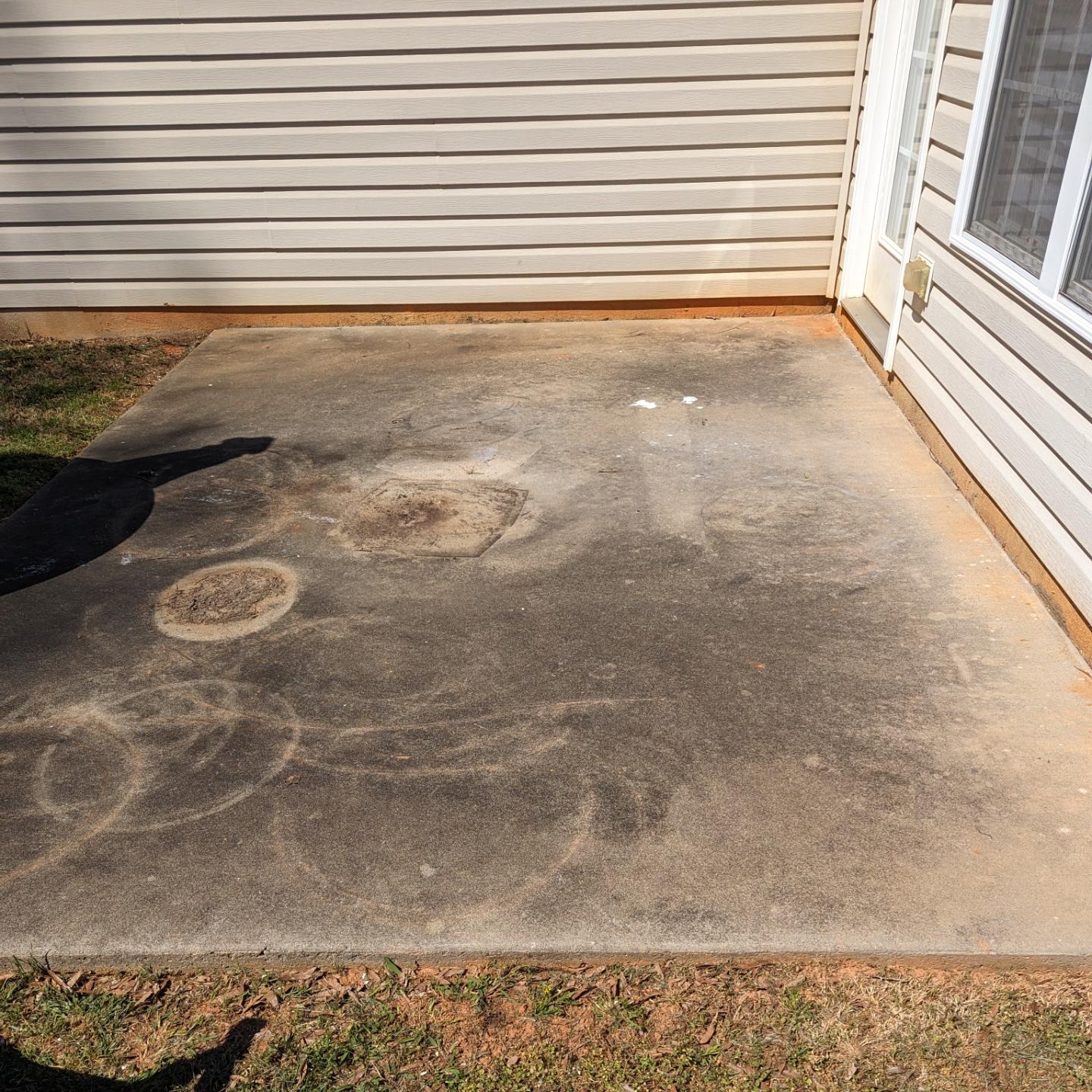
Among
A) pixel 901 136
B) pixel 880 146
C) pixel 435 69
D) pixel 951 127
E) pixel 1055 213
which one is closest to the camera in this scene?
pixel 1055 213

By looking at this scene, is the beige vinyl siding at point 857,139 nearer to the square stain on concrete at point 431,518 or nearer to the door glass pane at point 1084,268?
the door glass pane at point 1084,268

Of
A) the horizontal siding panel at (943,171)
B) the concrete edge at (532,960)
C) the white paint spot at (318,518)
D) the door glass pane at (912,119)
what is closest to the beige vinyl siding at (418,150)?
the door glass pane at (912,119)

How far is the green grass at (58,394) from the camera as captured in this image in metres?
5.04

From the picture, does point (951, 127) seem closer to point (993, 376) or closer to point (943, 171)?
point (943, 171)

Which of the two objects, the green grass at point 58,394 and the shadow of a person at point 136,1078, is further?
the green grass at point 58,394

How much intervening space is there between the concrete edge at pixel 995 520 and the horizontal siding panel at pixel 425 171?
1.51 meters

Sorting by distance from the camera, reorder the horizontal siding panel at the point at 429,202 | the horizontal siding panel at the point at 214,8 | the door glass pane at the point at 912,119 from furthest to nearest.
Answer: the horizontal siding panel at the point at 429,202, the horizontal siding panel at the point at 214,8, the door glass pane at the point at 912,119

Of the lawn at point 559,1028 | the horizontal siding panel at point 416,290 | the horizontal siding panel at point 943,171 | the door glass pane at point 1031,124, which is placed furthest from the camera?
the horizontal siding panel at point 416,290

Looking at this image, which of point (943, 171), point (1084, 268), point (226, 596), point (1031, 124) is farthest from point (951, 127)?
point (226, 596)

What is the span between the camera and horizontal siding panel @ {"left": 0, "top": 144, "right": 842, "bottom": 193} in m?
6.29

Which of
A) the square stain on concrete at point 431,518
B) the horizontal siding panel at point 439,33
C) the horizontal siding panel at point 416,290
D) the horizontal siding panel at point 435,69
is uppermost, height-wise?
the horizontal siding panel at point 439,33

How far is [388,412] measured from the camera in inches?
215

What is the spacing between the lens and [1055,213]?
3.41 meters

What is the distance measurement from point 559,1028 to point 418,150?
5713 mm
